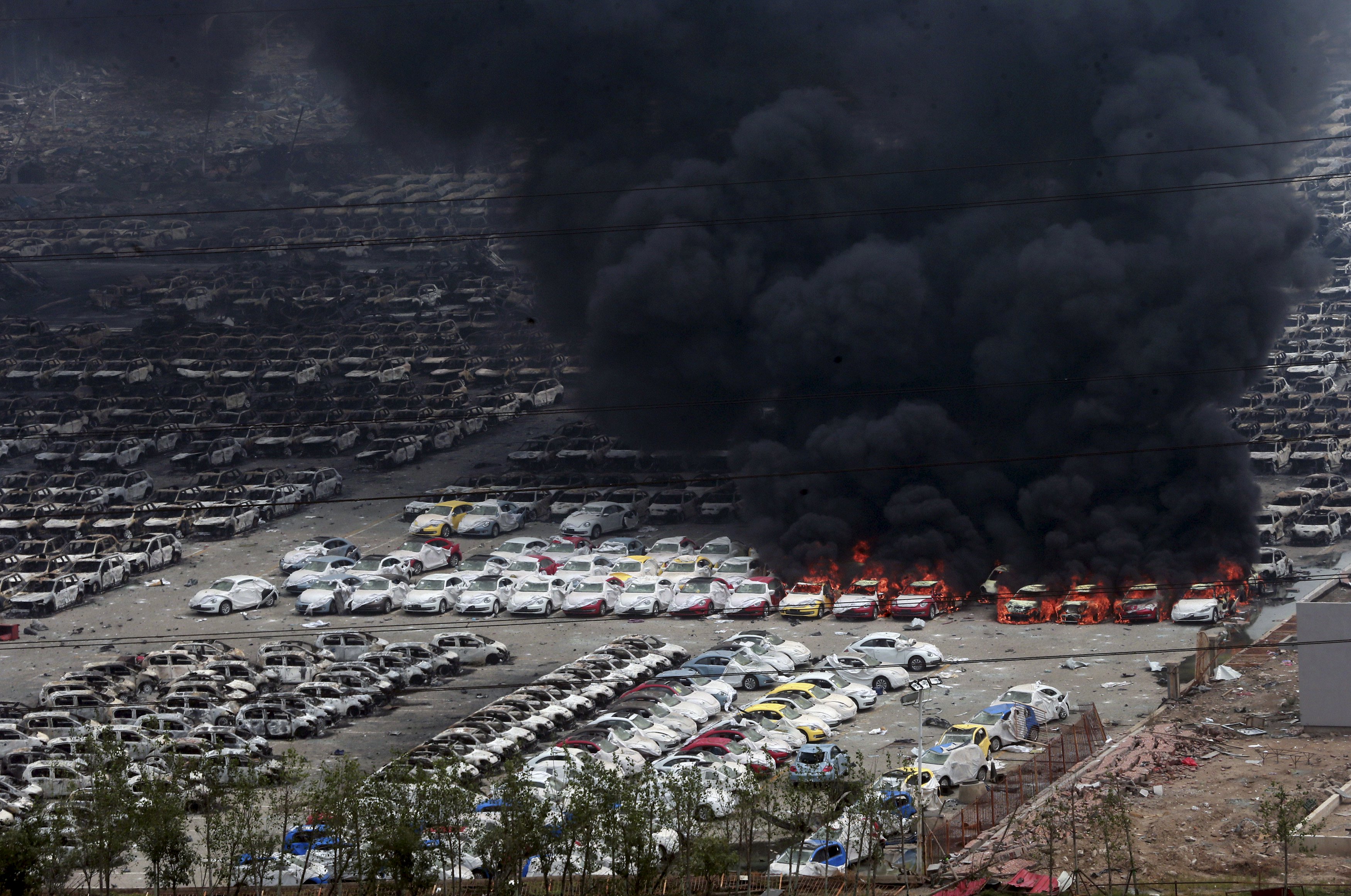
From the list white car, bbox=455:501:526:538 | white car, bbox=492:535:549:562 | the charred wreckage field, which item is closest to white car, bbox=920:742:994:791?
the charred wreckage field

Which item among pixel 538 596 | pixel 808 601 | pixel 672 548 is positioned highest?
pixel 672 548

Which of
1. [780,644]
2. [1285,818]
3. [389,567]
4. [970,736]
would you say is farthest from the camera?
[389,567]

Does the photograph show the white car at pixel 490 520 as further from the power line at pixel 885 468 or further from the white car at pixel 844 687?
the white car at pixel 844 687

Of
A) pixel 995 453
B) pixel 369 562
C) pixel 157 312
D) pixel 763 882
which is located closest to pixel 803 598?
pixel 995 453

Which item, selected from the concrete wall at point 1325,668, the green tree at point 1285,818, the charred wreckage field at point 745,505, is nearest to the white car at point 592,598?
the charred wreckage field at point 745,505

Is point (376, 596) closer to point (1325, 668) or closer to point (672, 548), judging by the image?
point (672, 548)

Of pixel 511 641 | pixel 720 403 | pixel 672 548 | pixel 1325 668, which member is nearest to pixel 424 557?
pixel 511 641

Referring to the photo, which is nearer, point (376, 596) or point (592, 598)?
point (592, 598)
